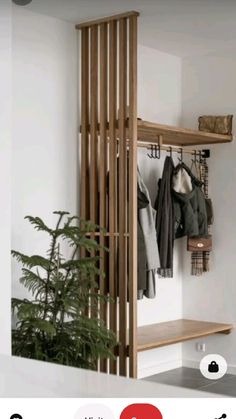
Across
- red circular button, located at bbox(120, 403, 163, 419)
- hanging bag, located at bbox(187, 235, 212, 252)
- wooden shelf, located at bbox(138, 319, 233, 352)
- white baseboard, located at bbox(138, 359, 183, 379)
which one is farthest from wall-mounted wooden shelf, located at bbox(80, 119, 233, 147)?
red circular button, located at bbox(120, 403, 163, 419)

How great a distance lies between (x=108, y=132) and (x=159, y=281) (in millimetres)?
1566

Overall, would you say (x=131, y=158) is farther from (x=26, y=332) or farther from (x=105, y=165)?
(x=26, y=332)

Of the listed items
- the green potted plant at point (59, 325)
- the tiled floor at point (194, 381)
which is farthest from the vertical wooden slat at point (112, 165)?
the tiled floor at point (194, 381)

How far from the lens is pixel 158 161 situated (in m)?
5.54

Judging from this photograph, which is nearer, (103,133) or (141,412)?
(141,412)

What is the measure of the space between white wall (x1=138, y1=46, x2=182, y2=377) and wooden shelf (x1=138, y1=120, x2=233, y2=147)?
20 centimetres

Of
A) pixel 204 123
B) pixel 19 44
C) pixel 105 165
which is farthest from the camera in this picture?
pixel 204 123

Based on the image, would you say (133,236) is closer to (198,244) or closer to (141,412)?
(198,244)

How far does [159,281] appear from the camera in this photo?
555 cm

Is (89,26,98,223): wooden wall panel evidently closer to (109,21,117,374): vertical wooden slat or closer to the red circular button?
(109,21,117,374): vertical wooden slat

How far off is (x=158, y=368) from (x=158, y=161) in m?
1.76

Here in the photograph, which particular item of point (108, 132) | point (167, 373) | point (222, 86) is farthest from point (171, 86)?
point (167, 373)

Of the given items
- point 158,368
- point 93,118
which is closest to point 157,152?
point 93,118

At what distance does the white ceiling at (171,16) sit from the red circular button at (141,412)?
354 cm
